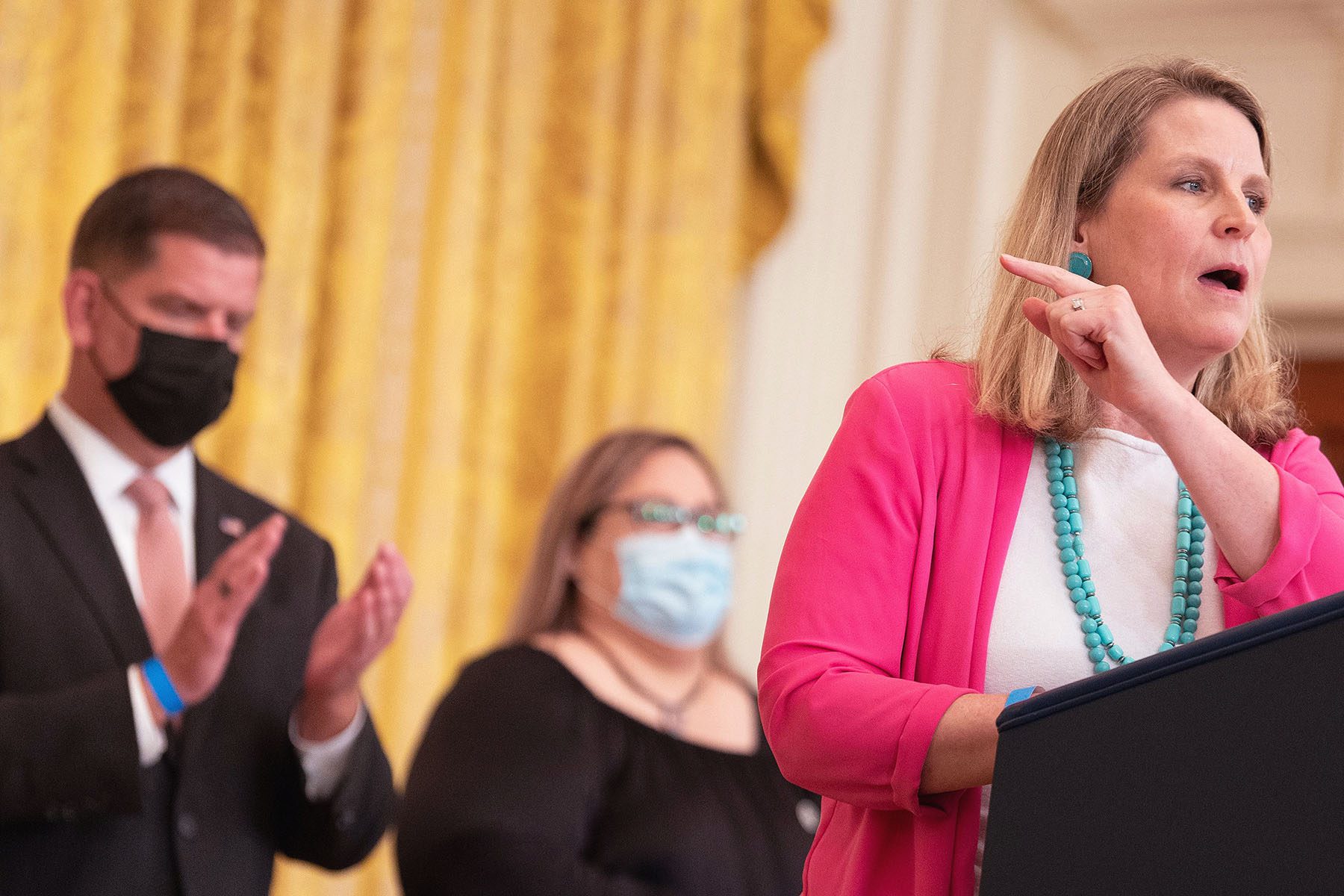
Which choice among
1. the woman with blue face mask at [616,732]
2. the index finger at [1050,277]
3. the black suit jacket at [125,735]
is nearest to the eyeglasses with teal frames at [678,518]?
the woman with blue face mask at [616,732]

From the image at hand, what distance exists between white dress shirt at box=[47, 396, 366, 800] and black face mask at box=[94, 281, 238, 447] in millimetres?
74

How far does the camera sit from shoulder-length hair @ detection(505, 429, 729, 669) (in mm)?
3504

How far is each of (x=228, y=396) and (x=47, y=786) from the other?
2.30 ft

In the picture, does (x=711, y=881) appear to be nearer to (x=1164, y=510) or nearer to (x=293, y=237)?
(x=1164, y=510)

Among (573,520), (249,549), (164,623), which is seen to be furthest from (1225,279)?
(573,520)

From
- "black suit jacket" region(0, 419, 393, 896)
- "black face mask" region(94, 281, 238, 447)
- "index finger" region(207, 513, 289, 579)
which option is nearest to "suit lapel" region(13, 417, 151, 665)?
"black suit jacket" region(0, 419, 393, 896)

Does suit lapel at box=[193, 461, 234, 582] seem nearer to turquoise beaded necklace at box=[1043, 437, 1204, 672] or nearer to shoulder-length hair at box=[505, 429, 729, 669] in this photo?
shoulder-length hair at box=[505, 429, 729, 669]

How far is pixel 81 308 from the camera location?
8.32 ft

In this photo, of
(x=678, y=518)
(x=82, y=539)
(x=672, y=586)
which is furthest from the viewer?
(x=678, y=518)

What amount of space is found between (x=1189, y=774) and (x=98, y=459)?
1.96 meters

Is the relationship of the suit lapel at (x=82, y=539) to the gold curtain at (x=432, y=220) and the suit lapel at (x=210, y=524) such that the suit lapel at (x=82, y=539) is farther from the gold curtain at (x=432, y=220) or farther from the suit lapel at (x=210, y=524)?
the gold curtain at (x=432, y=220)

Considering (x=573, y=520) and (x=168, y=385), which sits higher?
(x=168, y=385)

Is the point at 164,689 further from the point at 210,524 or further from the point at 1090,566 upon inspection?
the point at 1090,566

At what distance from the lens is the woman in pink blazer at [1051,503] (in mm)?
1347
